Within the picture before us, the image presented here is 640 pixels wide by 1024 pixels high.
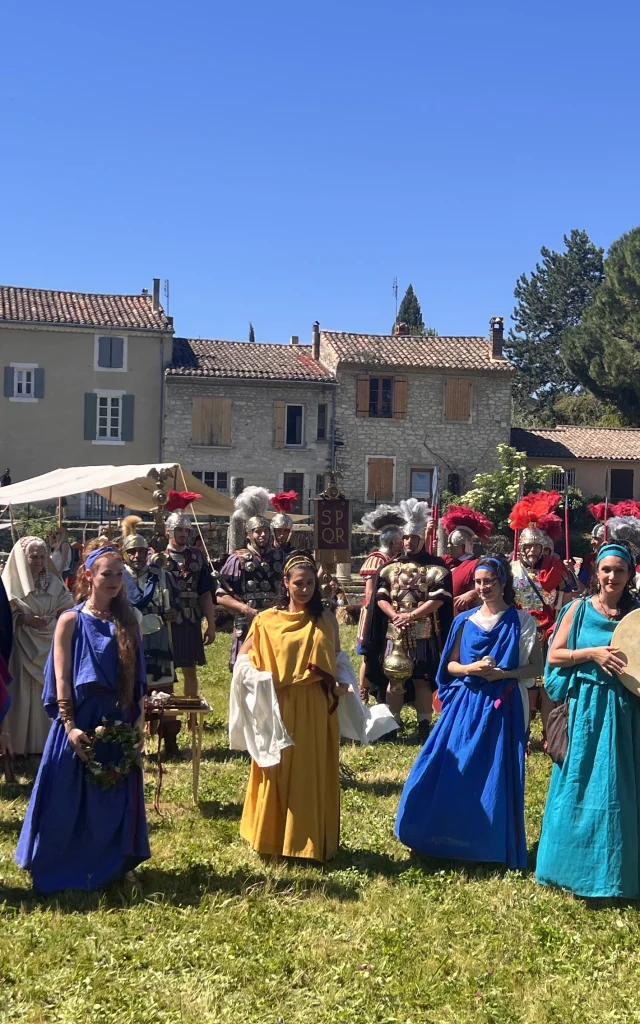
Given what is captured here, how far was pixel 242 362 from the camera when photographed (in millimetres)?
35406

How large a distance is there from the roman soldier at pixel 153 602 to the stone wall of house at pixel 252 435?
87.9 feet

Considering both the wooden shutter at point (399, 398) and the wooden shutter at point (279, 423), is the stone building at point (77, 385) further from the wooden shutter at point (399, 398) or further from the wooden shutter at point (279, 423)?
the wooden shutter at point (399, 398)

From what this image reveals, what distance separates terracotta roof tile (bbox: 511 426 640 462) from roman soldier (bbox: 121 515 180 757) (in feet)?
103

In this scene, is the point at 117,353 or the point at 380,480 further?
the point at 380,480

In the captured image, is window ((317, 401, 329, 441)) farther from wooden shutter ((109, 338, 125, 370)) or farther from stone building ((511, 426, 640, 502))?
stone building ((511, 426, 640, 502))

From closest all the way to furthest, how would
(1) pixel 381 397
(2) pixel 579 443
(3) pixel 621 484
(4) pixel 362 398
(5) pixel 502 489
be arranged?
(5) pixel 502 489 → (4) pixel 362 398 → (1) pixel 381 397 → (2) pixel 579 443 → (3) pixel 621 484

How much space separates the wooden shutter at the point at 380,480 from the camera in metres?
35.7

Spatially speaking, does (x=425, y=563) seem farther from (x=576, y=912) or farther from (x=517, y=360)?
(x=517, y=360)

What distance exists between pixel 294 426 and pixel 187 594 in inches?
1084

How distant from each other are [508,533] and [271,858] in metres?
25.0

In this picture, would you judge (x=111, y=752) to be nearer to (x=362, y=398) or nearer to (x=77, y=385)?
(x=77, y=385)

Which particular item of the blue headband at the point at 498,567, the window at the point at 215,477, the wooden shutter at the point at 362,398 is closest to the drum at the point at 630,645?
the blue headband at the point at 498,567

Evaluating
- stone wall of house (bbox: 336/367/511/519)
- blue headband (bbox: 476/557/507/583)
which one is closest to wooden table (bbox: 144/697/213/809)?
blue headband (bbox: 476/557/507/583)

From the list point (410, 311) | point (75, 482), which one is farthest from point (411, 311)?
point (75, 482)
